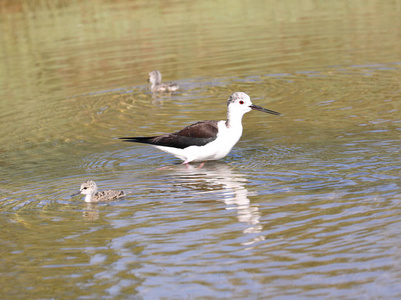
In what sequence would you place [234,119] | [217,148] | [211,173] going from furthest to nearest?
[234,119] < [217,148] < [211,173]

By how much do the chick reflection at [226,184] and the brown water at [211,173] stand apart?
0.03 meters

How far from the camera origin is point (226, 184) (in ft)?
33.3

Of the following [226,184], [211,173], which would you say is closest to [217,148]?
[211,173]

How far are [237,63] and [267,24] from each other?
745 cm

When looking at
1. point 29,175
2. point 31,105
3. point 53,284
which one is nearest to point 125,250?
point 53,284

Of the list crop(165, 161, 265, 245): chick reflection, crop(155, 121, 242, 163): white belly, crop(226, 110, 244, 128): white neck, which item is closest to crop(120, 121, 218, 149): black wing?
crop(155, 121, 242, 163): white belly

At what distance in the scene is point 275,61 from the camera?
20234 millimetres

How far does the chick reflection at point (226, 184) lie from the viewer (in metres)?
8.34

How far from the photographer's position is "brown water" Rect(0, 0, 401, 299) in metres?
6.88

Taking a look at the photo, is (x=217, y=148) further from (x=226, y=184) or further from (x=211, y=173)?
(x=226, y=184)

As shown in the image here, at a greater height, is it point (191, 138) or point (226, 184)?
point (191, 138)

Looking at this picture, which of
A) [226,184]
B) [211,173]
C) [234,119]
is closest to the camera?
[226,184]

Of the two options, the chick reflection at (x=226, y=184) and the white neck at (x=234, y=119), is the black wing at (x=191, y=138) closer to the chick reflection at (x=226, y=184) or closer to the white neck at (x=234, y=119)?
the white neck at (x=234, y=119)

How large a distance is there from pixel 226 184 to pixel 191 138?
175 centimetres
